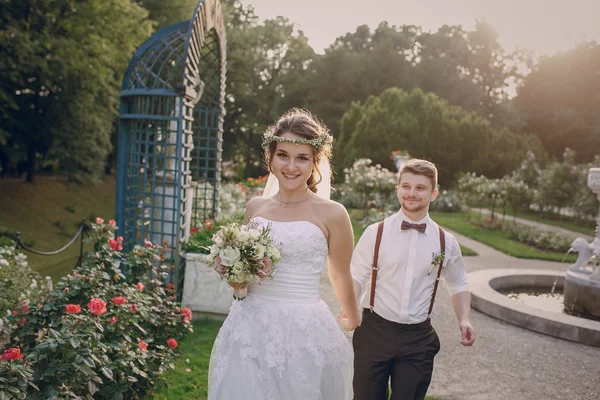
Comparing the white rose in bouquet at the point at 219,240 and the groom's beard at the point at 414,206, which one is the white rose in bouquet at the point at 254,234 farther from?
the groom's beard at the point at 414,206

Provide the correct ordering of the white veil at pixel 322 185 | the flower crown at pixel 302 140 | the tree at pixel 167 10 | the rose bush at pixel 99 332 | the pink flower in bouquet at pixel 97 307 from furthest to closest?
the tree at pixel 167 10
the white veil at pixel 322 185
the pink flower in bouquet at pixel 97 307
the rose bush at pixel 99 332
the flower crown at pixel 302 140

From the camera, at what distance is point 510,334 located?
6.21 meters

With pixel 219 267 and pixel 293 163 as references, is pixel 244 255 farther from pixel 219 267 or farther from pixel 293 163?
pixel 293 163

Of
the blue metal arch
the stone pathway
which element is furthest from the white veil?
the blue metal arch

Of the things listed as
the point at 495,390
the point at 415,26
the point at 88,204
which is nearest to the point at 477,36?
the point at 415,26

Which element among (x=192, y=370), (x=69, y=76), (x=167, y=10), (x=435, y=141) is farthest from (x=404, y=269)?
(x=435, y=141)

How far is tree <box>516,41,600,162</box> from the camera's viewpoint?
34.2m

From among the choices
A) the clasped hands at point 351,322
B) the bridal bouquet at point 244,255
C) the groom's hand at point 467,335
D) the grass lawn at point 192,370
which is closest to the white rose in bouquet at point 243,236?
the bridal bouquet at point 244,255

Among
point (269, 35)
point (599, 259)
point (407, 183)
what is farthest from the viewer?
point (269, 35)

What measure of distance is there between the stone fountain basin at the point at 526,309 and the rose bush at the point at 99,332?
4.17m

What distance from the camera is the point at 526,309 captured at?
6566mm

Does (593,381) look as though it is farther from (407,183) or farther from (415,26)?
(415,26)

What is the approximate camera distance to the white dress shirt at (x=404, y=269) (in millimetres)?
2943

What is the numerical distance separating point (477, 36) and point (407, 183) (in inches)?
1893
